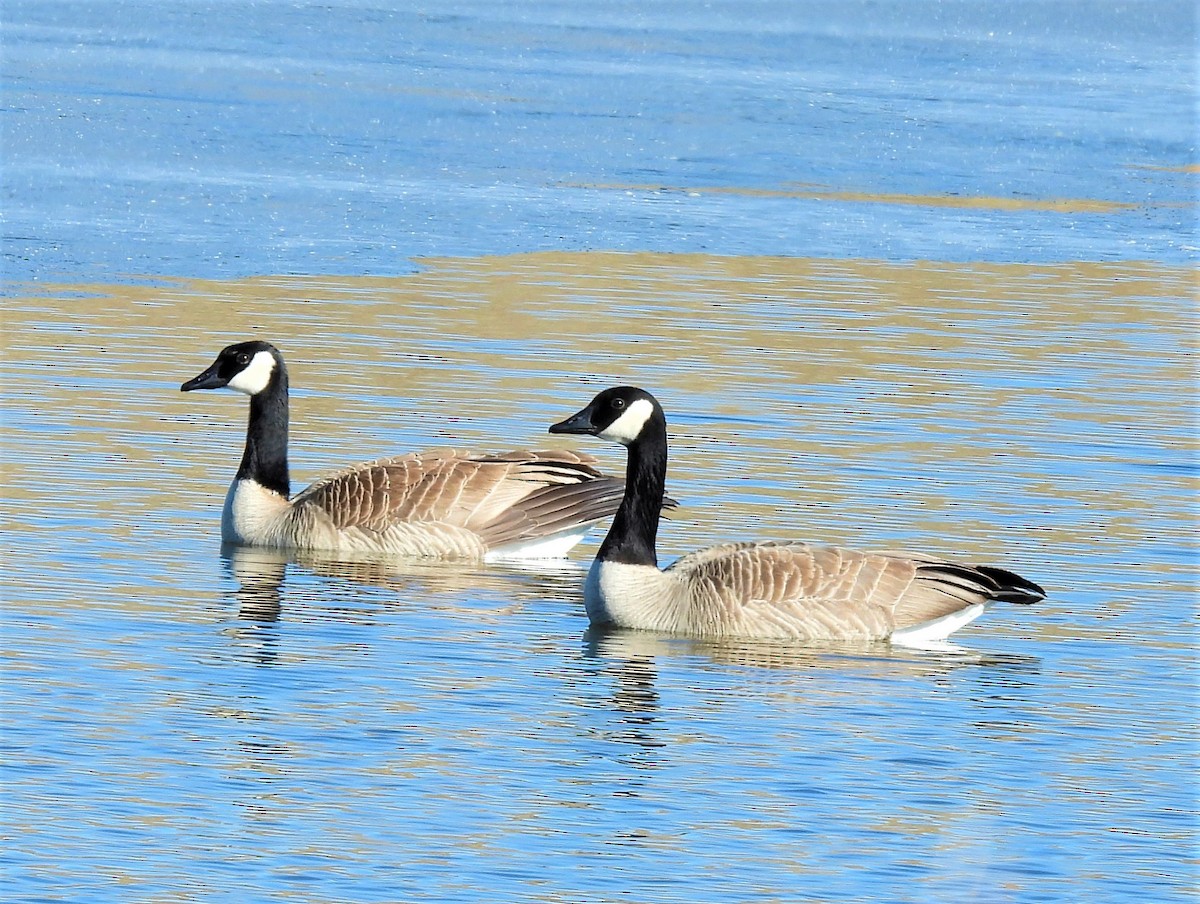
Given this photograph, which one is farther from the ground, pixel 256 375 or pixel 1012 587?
pixel 256 375

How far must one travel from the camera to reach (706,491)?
12.2 meters

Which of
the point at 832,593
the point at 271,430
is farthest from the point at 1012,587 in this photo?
the point at 271,430

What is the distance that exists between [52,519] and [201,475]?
5.80 feet


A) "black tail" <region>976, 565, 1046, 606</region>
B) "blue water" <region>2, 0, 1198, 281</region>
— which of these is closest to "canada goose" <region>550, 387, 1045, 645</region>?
"black tail" <region>976, 565, 1046, 606</region>

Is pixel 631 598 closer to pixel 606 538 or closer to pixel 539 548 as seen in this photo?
pixel 606 538

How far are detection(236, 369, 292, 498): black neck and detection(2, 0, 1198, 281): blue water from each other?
5.88m

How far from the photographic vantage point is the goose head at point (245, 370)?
12062 mm

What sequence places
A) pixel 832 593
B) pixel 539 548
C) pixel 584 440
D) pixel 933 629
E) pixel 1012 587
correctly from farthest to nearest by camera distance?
pixel 584 440, pixel 539 548, pixel 933 629, pixel 832 593, pixel 1012 587

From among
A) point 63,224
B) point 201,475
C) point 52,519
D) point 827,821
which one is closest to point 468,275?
point 63,224

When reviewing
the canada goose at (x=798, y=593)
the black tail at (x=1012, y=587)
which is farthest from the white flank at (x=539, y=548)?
the black tail at (x=1012, y=587)

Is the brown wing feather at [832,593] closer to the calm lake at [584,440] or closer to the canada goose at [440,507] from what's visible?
the calm lake at [584,440]

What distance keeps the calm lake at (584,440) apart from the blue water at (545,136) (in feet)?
0.32

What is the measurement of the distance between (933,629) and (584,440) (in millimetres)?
5521

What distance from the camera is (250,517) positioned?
452 inches
